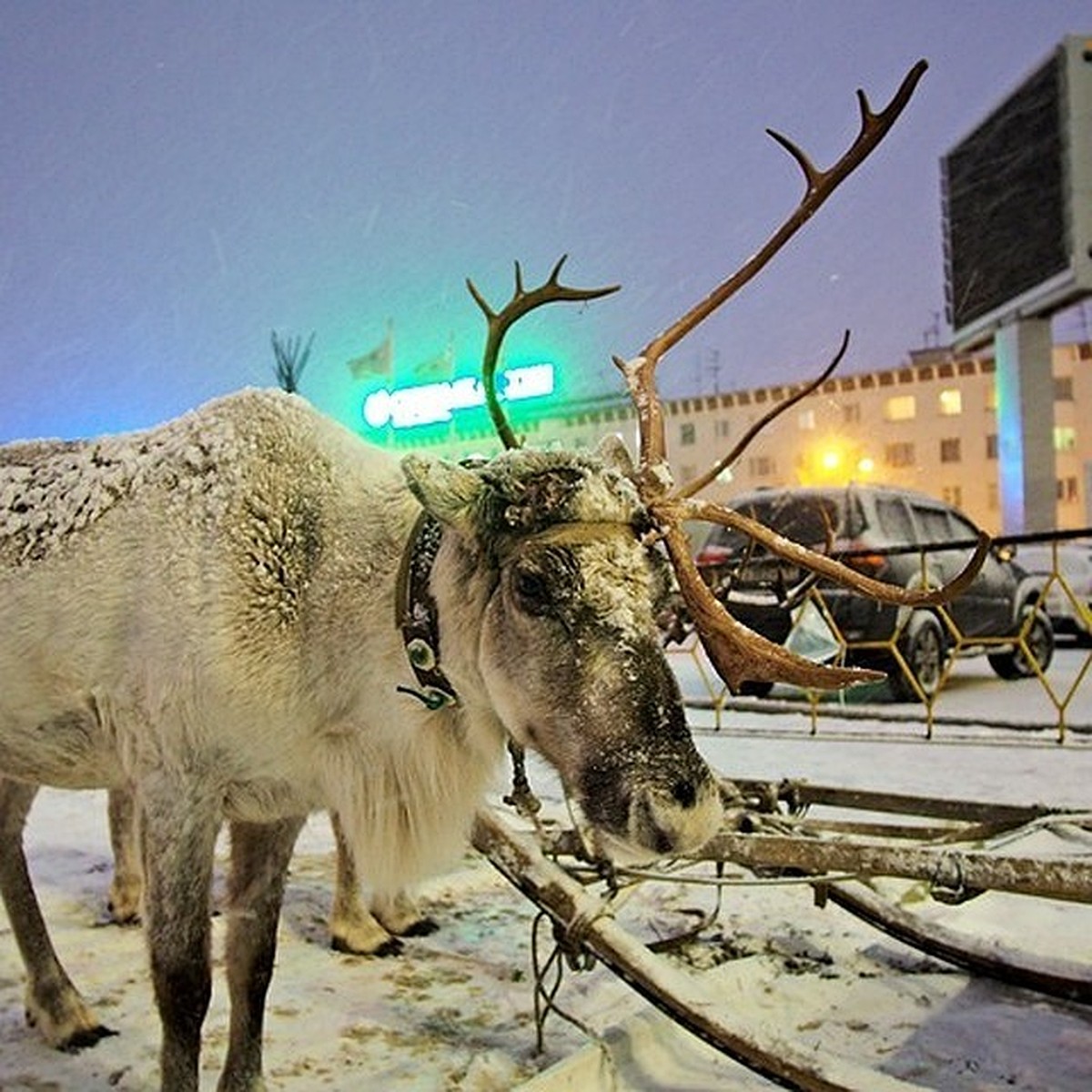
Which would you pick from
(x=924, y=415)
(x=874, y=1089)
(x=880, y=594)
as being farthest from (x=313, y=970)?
(x=924, y=415)

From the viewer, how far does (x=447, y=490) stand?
2504 mm

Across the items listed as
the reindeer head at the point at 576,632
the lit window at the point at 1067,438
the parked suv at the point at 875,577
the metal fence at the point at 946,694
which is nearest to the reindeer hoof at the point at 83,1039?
the reindeer head at the point at 576,632

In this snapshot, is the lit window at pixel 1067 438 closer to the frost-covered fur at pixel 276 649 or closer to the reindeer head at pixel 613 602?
the reindeer head at pixel 613 602

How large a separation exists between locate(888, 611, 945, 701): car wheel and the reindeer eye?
27.2 feet

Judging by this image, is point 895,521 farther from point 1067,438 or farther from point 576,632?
point 1067,438

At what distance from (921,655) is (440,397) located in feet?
86.6

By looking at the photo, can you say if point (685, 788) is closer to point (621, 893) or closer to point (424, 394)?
point (621, 893)

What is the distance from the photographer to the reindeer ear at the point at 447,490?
2.50 metres

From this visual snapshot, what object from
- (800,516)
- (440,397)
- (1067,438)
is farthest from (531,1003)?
(1067,438)

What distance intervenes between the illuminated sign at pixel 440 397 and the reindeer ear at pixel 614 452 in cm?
2986

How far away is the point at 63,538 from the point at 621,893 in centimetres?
192

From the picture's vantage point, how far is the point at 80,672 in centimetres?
281

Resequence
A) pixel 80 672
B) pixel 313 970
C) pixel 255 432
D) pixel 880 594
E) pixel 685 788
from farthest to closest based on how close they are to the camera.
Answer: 1. pixel 313 970
2. pixel 255 432
3. pixel 80 672
4. pixel 880 594
5. pixel 685 788

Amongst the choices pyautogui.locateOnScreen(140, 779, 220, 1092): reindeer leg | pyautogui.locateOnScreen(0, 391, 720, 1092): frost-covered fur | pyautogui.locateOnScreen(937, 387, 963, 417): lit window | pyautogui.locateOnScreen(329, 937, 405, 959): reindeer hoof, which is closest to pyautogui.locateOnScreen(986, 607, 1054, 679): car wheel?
pyautogui.locateOnScreen(329, 937, 405, 959): reindeer hoof
